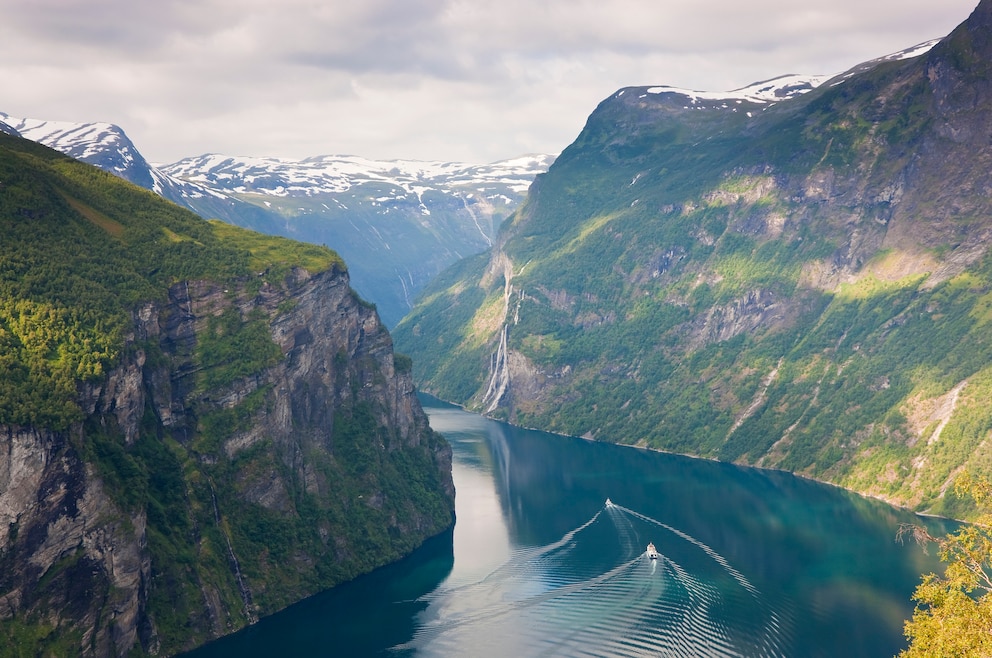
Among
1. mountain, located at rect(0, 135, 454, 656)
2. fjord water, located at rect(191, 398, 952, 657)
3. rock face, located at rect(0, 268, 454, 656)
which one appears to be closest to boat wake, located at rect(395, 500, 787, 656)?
fjord water, located at rect(191, 398, 952, 657)

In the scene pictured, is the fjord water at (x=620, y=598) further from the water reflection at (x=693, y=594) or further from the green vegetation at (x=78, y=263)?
the green vegetation at (x=78, y=263)

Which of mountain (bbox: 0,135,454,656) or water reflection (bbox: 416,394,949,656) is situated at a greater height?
mountain (bbox: 0,135,454,656)

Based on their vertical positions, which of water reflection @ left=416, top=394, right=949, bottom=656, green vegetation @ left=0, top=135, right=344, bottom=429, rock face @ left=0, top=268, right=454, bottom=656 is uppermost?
green vegetation @ left=0, top=135, right=344, bottom=429

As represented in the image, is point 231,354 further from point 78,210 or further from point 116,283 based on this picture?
point 78,210

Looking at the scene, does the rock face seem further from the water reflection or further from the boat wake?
the boat wake

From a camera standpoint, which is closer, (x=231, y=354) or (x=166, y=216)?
(x=231, y=354)

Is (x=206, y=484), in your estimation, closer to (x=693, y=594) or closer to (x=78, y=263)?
(x=78, y=263)

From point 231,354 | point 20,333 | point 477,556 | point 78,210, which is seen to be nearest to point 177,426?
point 231,354
